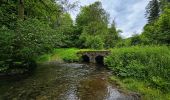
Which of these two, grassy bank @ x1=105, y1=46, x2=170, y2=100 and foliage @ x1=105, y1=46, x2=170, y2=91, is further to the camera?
foliage @ x1=105, y1=46, x2=170, y2=91

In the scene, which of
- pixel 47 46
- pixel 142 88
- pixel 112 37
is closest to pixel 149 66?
pixel 142 88

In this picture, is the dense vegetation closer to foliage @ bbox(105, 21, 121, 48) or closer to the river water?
the river water

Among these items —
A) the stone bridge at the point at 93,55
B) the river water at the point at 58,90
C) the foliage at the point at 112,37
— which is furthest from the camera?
the foliage at the point at 112,37

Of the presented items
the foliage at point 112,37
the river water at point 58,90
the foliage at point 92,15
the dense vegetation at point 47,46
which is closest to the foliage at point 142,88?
the dense vegetation at point 47,46

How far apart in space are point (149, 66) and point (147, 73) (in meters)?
0.40

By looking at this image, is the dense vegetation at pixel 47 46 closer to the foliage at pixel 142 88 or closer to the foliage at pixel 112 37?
the foliage at pixel 142 88

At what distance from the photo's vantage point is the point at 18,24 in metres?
15.3

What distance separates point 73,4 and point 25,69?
7.90 metres

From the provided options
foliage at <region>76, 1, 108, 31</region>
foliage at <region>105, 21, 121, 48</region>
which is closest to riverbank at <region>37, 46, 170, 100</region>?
foliage at <region>105, 21, 121, 48</region>

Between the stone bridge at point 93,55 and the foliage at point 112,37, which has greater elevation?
the foliage at point 112,37

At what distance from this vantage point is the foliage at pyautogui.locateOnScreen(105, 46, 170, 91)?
34.4ft

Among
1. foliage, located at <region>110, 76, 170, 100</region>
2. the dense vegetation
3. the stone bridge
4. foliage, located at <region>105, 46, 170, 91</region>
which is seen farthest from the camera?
the stone bridge

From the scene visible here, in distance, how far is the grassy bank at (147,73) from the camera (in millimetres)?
9828

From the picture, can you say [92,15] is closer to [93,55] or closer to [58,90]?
[93,55]
